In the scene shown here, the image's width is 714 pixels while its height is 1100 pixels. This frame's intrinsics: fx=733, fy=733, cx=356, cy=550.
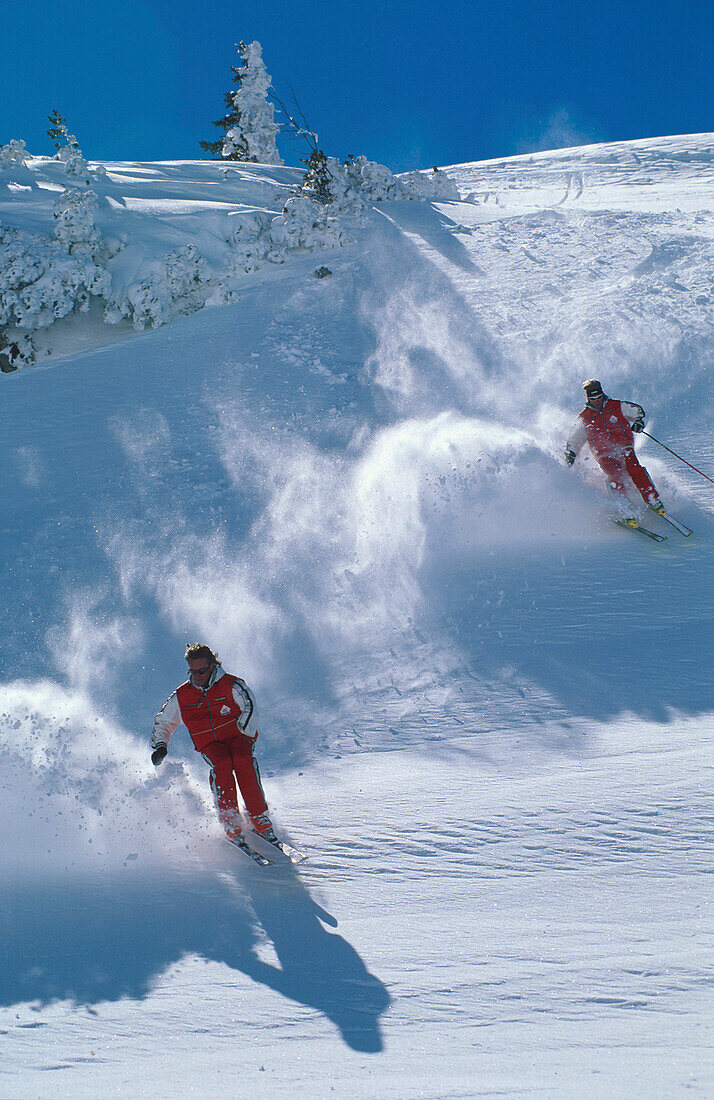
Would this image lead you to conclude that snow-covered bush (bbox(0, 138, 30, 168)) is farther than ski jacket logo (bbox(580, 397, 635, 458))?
Yes

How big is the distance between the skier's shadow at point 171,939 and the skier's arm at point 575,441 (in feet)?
19.1

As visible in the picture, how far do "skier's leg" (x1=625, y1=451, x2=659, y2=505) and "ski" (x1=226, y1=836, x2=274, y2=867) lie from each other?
5618 millimetres

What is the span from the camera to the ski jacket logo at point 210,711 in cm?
479

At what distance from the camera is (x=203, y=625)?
766cm

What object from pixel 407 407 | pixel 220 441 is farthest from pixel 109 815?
pixel 407 407

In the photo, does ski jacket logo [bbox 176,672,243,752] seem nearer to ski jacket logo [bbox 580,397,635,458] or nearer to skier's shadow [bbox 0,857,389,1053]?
skier's shadow [bbox 0,857,389,1053]

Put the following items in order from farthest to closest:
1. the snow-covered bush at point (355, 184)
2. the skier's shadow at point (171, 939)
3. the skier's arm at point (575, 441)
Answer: the snow-covered bush at point (355, 184) < the skier's arm at point (575, 441) < the skier's shadow at point (171, 939)

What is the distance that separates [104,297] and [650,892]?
1611 cm

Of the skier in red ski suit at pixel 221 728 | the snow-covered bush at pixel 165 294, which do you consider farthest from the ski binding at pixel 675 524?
the snow-covered bush at pixel 165 294

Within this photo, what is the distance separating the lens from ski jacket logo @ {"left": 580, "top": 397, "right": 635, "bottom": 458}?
320 inches

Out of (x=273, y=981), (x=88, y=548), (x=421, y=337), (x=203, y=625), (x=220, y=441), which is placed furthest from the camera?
(x=421, y=337)

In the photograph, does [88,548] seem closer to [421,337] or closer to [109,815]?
[109,815]

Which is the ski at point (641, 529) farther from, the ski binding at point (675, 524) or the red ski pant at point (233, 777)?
the red ski pant at point (233, 777)

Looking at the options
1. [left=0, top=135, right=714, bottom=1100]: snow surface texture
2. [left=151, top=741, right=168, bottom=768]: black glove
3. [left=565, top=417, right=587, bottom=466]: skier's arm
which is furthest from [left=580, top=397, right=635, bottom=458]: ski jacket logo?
[left=151, top=741, right=168, bottom=768]: black glove
